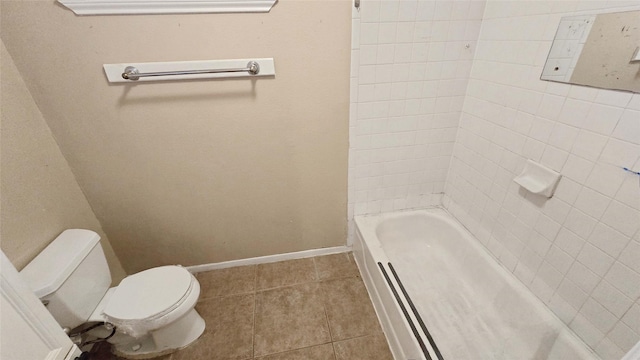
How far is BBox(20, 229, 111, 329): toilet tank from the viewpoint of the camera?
1.02m

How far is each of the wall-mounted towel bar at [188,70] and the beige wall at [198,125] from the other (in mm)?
33

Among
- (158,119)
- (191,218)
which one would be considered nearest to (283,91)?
(158,119)

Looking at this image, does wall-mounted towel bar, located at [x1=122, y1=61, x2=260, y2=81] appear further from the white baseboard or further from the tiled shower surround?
the white baseboard

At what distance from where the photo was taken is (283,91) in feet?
4.33

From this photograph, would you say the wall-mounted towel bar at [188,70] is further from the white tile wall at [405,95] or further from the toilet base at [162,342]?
the toilet base at [162,342]

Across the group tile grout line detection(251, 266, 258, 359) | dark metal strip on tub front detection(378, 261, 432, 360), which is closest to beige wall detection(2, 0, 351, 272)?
tile grout line detection(251, 266, 258, 359)

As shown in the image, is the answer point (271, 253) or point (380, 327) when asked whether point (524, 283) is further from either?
point (271, 253)

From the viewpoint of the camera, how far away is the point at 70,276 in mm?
1082

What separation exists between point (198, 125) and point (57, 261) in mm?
809

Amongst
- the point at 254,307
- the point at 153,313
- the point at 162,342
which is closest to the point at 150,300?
the point at 153,313

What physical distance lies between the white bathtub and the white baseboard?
17cm

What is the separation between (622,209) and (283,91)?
1.38 metres

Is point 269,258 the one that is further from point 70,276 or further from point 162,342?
point 70,276

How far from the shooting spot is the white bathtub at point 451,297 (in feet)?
3.73
